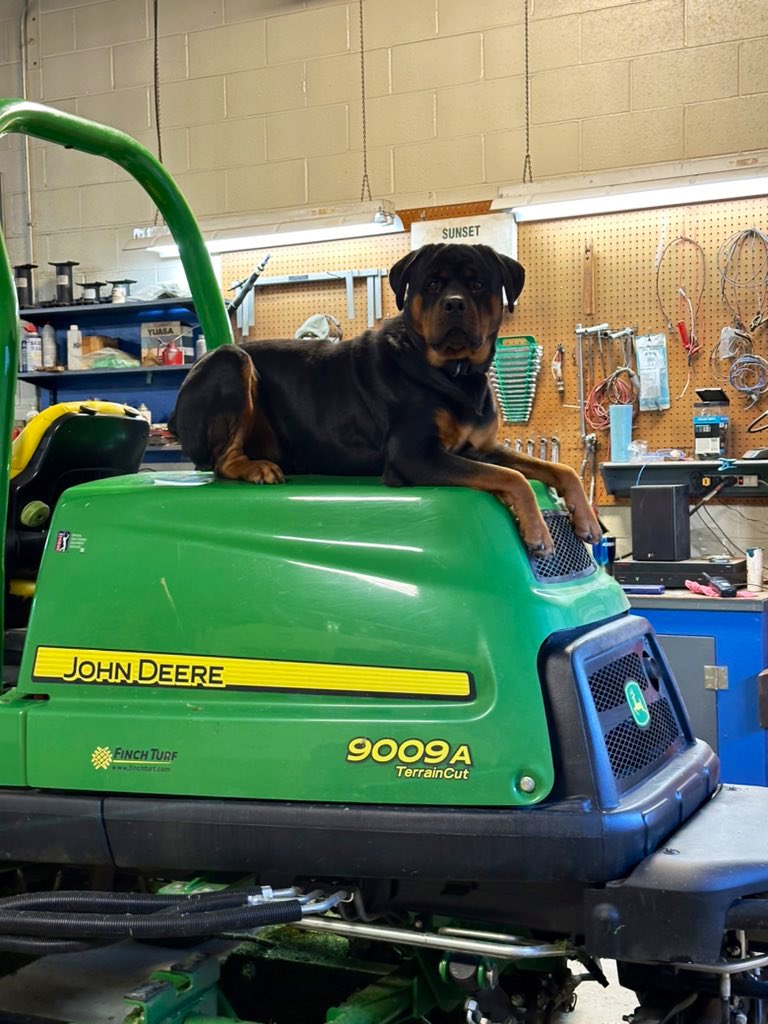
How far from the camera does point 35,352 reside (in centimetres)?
679

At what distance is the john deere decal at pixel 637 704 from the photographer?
6.30 ft

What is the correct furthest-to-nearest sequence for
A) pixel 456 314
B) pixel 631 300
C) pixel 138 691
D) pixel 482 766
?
pixel 631 300 → pixel 456 314 → pixel 138 691 → pixel 482 766

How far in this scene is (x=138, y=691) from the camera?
188cm

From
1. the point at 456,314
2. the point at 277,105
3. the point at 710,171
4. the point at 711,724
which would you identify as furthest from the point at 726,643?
the point at 277,105

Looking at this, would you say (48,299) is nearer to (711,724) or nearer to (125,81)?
(125,81)

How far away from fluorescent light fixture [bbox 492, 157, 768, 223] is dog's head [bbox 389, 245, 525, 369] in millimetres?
2985

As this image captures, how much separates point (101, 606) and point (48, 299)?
5714mm

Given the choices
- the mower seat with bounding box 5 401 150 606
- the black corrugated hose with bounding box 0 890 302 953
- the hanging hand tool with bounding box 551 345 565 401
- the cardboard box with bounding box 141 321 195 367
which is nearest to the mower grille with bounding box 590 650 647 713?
the black corrugated hose with bounding box 0 890 302 953

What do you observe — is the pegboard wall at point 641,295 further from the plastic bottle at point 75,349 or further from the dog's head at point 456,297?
the dog's head at point 456,297

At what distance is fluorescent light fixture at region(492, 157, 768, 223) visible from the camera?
4.79m

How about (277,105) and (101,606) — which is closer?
(101,606)

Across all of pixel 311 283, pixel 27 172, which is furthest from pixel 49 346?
pixel 311 283

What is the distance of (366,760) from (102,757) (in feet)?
1.55

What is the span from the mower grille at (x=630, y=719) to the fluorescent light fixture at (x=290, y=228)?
374 centimetres
